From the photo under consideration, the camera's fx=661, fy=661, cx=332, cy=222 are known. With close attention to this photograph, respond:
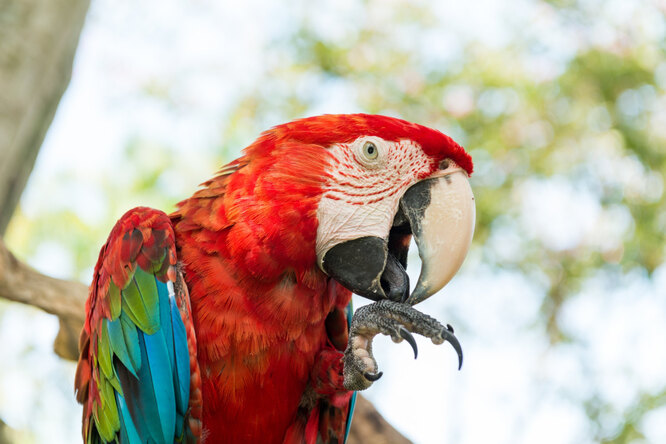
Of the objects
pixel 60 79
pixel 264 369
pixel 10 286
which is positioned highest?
pixel 60 79

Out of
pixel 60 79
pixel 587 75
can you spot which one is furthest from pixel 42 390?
pixel 587 75

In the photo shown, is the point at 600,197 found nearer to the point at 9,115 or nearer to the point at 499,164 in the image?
the point at 499,164

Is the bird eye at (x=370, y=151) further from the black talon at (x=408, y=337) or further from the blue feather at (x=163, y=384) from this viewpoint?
the blue feather at (x=163, y=384)

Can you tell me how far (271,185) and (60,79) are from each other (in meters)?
1.94

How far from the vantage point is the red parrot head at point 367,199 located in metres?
2.08

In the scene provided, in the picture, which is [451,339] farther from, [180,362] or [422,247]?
[180,362]

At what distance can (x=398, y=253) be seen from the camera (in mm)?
2236

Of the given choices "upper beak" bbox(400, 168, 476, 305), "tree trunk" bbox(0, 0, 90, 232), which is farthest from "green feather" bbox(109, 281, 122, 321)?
"tree trunk" bbox(0, 0, 90, 232)

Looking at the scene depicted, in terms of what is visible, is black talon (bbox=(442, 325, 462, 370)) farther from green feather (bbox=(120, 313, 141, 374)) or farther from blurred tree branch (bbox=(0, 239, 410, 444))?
blurred tree branch (bbox=(0, 239, 410, 444))

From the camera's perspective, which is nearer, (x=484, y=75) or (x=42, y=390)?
(x=484, y=75)

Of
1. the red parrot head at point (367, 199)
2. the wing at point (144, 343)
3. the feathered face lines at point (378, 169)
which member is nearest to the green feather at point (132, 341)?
the wing at point (144, 343)

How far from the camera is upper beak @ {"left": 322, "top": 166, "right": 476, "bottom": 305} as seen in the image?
2.06 m

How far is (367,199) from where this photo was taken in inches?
84.1

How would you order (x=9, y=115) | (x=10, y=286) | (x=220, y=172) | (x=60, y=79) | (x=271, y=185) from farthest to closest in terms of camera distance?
(x=60, y=79)
(x=9, y=115)
(x=10, y=286)
(x=220, y=172)
(x=271, y=185)
